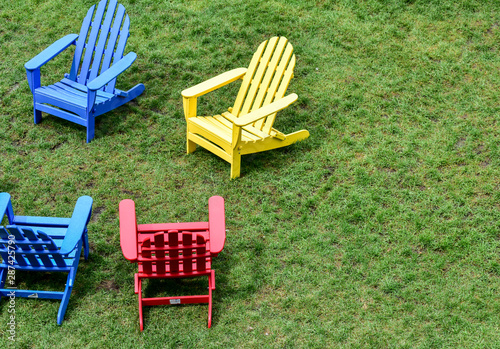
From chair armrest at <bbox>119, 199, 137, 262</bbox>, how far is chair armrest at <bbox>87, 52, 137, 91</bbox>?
1715mm

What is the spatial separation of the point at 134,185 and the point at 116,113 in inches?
46.6

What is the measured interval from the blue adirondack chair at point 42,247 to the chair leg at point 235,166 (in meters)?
1.43

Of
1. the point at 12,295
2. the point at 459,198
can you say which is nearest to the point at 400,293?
the point at 459,198

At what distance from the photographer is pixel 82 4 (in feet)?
24.1

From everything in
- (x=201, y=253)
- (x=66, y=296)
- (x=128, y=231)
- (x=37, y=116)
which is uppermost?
(x=128, y=231)

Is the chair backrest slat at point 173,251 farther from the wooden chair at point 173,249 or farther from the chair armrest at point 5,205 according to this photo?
the chair armrest at point 5,205

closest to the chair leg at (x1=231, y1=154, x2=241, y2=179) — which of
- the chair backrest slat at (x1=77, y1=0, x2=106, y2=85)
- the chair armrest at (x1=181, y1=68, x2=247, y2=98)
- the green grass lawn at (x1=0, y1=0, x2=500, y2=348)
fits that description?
the green grass lawn at (x1=0, y1=0, x2=500, y2=348)

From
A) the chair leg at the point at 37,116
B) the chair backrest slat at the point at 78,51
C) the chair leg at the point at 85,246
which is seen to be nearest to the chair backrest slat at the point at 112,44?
the chair backrest slat at the point at 78,51

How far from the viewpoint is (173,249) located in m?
3.70

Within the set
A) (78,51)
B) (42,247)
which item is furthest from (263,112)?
(78,51)

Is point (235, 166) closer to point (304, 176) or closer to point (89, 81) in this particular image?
point (304, 176)

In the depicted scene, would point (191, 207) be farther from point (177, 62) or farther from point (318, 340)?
point (177, 62)

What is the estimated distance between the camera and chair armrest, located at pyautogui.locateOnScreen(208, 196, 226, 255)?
3.76 m

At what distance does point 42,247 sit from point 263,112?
7.22 ft
